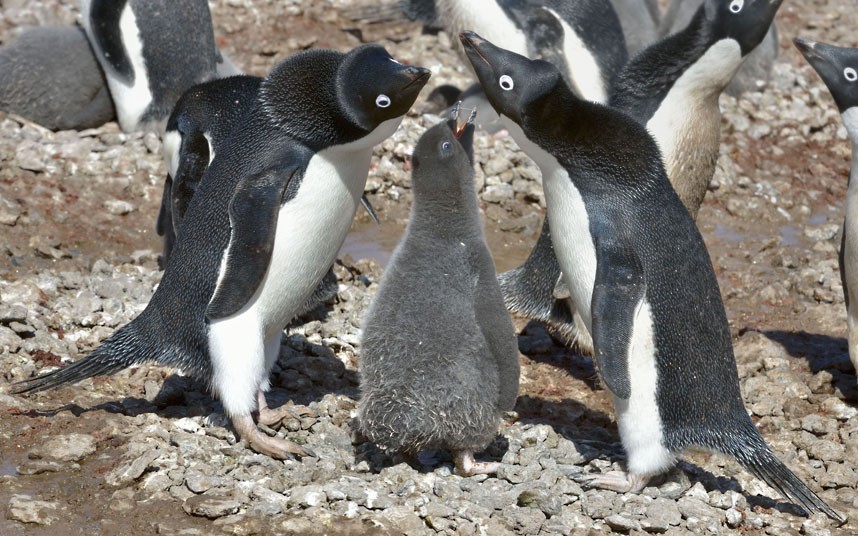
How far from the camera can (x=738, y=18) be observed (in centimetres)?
614

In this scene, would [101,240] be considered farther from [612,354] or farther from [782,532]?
[782,532]

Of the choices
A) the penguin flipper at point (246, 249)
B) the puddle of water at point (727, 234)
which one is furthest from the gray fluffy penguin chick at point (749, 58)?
the penguin flipper at point (246, 249)

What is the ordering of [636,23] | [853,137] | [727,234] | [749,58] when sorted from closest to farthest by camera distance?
1. [853,137]
2. [727,234]
3. [749,58]
4. [636,23]

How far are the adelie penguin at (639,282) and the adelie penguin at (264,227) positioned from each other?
0.53 metres

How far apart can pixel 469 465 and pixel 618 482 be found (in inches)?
21.8

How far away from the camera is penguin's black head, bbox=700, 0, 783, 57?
6.14 m

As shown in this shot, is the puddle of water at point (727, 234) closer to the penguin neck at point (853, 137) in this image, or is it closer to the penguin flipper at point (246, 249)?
the penguin neck at point (853, 137)

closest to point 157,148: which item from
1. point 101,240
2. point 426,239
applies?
point 101,240

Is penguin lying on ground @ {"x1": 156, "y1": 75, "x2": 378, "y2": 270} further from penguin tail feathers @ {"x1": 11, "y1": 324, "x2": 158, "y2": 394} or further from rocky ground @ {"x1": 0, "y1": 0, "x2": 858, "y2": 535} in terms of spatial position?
penguin tail feathers @ {"x1": 11, "y1": 324, "x2": 158, "y2": 394}

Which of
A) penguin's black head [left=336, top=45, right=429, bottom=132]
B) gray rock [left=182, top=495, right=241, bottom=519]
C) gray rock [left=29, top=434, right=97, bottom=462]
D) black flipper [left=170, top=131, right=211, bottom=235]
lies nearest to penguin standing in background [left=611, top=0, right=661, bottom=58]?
black flipper [left=170, top=131, right=211, bottom=235]

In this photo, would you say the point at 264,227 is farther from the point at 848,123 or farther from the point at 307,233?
the point at 848,123

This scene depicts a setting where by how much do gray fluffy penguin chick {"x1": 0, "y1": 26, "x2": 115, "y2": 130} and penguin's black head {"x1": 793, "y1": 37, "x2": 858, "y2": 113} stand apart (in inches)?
201

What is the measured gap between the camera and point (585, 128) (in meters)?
4.33

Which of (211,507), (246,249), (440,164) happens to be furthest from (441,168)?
(211,507)
